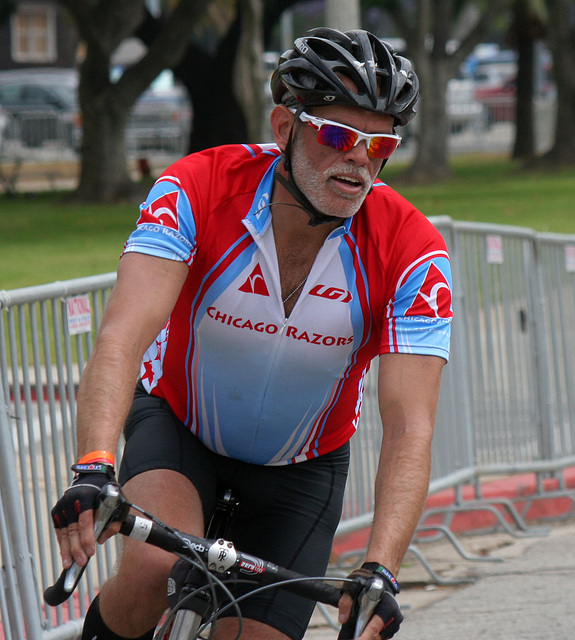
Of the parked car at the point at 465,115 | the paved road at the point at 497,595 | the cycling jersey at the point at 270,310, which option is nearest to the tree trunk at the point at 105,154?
the paved road at the point at 497,595

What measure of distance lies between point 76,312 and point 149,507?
213cm

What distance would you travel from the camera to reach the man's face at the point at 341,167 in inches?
126

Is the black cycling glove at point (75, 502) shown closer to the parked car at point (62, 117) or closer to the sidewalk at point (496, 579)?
the sidewalk at point (496, 579)

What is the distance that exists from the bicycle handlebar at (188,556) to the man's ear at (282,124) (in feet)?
4.06

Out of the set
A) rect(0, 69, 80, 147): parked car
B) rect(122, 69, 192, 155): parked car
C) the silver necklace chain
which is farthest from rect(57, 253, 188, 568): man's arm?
rect(122, 69, 192, 155): parked car

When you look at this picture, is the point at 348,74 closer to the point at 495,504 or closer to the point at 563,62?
the point at 495,504

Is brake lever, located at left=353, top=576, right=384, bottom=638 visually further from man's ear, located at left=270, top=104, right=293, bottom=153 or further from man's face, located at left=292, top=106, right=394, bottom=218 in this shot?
man's ear, located at left=270, top=104, right=293, bottom=153

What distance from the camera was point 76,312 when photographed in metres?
5.18

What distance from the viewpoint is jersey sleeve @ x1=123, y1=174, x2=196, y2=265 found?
124 inches

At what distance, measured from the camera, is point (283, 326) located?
334 cm

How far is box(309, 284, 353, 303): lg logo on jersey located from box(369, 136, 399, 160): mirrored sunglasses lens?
39 centimetres

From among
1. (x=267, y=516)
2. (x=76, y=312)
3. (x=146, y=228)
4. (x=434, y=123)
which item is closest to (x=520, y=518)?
(x=76, y=312)

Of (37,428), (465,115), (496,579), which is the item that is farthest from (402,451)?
(465,115)

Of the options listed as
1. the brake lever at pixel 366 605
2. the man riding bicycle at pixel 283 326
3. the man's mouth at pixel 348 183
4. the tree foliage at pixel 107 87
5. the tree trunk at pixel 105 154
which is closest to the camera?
the brake lever at pixel 366 605
